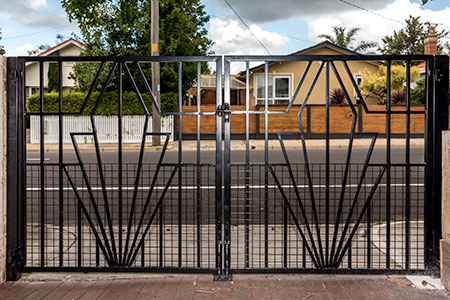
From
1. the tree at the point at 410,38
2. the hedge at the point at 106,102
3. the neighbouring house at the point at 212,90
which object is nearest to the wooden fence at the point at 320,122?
the hedge at the point at 106,102

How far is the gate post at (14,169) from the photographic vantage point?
411 cm

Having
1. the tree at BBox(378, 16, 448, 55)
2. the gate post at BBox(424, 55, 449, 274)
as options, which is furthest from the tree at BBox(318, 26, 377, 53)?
the gate post at BBox(424, 55, 449, 274)

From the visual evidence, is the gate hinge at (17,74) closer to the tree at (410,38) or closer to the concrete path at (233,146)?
the concrete path at (233,146)

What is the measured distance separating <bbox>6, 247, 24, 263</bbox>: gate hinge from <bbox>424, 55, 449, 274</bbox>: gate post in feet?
12.6

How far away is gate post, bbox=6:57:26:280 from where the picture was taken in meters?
4.11

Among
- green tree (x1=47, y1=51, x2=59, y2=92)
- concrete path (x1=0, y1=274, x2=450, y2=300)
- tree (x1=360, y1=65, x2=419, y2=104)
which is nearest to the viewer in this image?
concrete path (x1=0, y1=274, x2=450, y2=300)

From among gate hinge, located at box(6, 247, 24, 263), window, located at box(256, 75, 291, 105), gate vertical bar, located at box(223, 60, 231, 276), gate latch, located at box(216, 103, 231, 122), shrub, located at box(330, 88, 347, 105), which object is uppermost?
window, located at box(256, 75, 291, 105)

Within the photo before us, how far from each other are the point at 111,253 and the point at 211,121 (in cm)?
1688

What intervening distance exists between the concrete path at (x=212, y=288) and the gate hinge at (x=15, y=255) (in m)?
0.22

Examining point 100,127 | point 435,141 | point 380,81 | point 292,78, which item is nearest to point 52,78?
point 100,127

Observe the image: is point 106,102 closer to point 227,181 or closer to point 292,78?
point 292,78

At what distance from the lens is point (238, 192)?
7.86 meters

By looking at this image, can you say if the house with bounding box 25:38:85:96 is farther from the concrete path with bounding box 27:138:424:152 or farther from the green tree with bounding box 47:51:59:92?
the concrete path with bounding box 27:138:424:152

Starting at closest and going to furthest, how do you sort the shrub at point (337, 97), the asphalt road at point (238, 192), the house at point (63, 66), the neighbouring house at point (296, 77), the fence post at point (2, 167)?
the fence post at point (2, 167) < the asphalt road at point (238, 192) < the shrub at point (337, 97) < the neighbouring house at point (296, 77) < the house at point (63, 66)
